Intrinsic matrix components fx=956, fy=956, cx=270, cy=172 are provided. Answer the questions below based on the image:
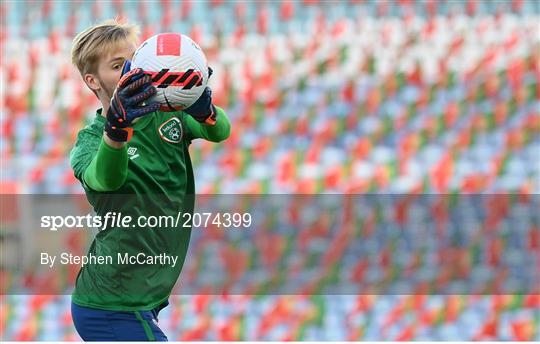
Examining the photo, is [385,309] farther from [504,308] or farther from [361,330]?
[504,308]

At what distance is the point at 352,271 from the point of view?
4375mm

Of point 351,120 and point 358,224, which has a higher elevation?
point 351,120

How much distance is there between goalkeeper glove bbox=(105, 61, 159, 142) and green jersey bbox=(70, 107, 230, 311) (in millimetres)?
192

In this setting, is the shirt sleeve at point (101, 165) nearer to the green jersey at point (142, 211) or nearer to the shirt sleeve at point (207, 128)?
the green jersey at point (142, 211)

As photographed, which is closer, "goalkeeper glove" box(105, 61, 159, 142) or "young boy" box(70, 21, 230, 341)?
"goalkeeper glove" box(105, 61, 159, 142)

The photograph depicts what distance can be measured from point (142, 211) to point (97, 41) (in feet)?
1.08

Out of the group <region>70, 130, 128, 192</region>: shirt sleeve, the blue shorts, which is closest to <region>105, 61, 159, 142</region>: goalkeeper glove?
<region>70, 130, 128, 192</region>: shirt sleeve

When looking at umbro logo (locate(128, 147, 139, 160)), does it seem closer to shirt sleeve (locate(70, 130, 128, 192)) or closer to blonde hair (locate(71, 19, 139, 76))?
shirt sleeve (locate(70, 130, 128, 192))

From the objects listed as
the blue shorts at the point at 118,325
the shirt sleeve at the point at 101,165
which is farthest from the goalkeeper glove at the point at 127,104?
the blue shorts at the point at 118,325

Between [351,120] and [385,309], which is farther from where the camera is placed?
[351,120]

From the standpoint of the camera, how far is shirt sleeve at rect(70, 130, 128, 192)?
158 centimetres

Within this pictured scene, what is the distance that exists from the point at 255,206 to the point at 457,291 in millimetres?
998

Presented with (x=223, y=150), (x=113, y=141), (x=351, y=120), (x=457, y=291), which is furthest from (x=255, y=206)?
(x=113, y=141)

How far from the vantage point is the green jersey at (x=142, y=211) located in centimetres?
175
